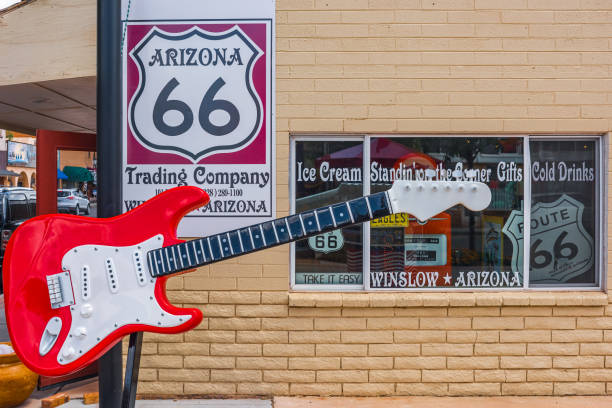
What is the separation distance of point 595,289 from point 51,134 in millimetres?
5032

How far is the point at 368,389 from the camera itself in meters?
4.39

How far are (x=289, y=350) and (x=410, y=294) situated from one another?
1.15m

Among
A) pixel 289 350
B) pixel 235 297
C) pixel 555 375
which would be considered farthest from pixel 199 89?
pixel 555 375

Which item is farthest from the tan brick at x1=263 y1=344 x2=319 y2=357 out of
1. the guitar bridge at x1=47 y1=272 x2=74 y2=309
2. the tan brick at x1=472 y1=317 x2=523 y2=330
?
the guitar bridge at x1=47 y1=272 x2=74 y2=309

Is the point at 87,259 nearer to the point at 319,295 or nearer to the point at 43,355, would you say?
the point at 43,355

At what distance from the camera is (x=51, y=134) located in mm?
4656

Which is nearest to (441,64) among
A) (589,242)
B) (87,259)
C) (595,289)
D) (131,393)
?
(589,242)

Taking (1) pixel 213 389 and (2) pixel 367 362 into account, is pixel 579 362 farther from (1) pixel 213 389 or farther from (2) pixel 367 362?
(1) pixel 213 389

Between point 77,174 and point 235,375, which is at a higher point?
point 77,174

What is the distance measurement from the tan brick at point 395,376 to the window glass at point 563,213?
4.33 feet

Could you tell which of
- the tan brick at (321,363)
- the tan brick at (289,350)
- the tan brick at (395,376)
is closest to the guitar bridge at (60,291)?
the tan brick at (289,350)

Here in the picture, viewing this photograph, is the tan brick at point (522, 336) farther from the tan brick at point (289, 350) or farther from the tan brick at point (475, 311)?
the tan brick at point (289, 350)

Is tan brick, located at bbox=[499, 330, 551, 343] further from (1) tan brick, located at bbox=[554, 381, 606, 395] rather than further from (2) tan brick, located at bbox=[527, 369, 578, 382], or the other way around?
(1) tan brick, located at bbox=[554, 381, 606, 395]

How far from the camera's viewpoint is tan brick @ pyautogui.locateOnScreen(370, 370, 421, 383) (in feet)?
14.4
